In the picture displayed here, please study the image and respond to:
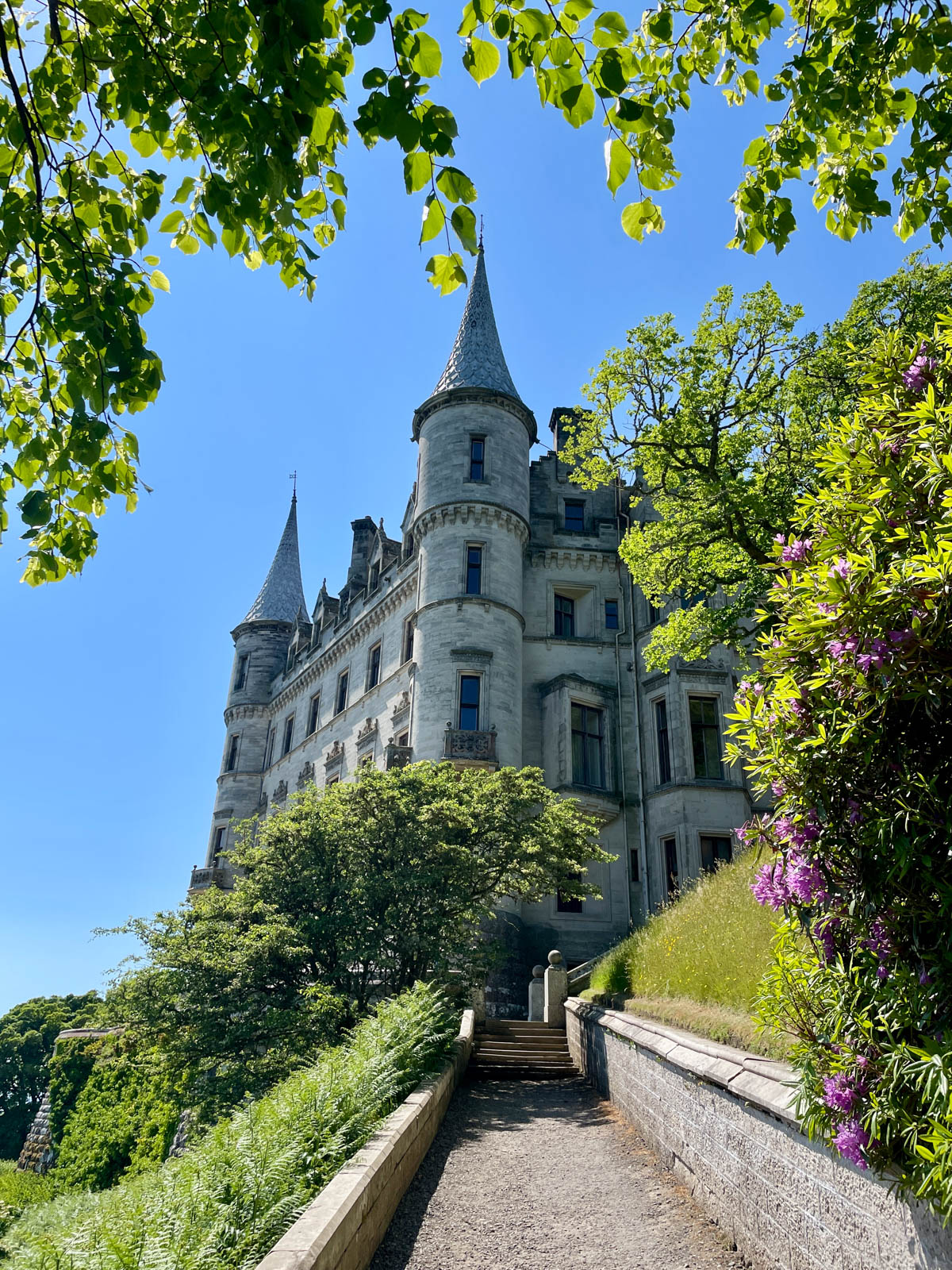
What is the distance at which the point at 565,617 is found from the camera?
30.4m

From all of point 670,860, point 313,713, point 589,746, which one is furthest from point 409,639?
point 670,860

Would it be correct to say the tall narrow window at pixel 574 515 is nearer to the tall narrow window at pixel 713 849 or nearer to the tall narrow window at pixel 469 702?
Result: the tall narrow window at pixel 469 702

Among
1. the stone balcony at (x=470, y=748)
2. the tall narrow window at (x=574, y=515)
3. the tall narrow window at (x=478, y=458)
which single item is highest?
the tall narrow window at (x=478, y=458)

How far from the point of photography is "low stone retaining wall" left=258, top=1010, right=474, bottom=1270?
4191mm

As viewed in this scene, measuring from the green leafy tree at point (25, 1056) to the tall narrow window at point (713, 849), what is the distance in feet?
101

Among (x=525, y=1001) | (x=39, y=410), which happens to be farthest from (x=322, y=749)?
(x=39, y=410)

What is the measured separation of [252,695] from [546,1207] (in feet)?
141

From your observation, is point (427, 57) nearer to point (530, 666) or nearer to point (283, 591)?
point (530, 666)

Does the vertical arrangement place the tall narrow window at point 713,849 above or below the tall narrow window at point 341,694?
below

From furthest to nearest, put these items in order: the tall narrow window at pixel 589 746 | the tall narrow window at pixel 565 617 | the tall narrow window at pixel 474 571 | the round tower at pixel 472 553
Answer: the tall narrow window at pixel 565 617
the tall narrow window at pixel 474 571
the tall narrow window at pixel 589 746
the round tower at pixel 472 553

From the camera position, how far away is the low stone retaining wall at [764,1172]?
3930 mm

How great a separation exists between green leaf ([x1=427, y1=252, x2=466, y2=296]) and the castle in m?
20.5

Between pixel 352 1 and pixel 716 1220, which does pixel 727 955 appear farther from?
pixel 352 1

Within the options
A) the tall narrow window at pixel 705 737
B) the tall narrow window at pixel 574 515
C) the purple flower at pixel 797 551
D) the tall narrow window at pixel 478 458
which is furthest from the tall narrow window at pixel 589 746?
the purple flower at pixel 797 551
